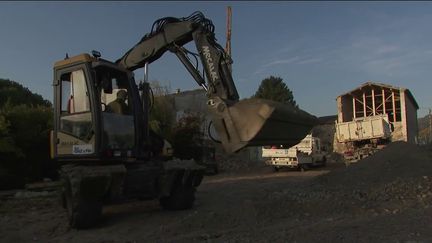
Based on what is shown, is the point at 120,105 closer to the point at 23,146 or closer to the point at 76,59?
the point at 76,59

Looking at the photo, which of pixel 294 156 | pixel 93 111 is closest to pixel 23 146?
pixel 93 111

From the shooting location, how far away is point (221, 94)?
30.0 feet

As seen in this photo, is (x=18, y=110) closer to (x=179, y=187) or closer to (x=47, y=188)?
(x=47, y=188)

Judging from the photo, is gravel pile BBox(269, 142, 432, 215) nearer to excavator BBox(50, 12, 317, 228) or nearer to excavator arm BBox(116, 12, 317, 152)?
excavator BBox(50, 12, 317, 228)

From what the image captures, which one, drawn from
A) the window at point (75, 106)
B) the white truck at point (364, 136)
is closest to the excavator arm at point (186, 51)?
the window at point (75, 106)

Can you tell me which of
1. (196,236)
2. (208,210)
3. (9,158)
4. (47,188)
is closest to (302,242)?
(196,236)

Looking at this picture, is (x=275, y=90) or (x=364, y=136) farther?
(x=275, y=90)

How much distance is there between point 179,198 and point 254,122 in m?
4.83

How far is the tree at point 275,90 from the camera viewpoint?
5828 cm

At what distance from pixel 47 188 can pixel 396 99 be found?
3611 centimetres

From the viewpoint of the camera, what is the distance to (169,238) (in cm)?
873

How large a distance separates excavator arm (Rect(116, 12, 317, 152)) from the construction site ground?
5.56ft

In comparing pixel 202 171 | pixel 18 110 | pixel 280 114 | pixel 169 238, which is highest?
pixel 18 110

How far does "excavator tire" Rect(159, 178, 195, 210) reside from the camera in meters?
11.9
